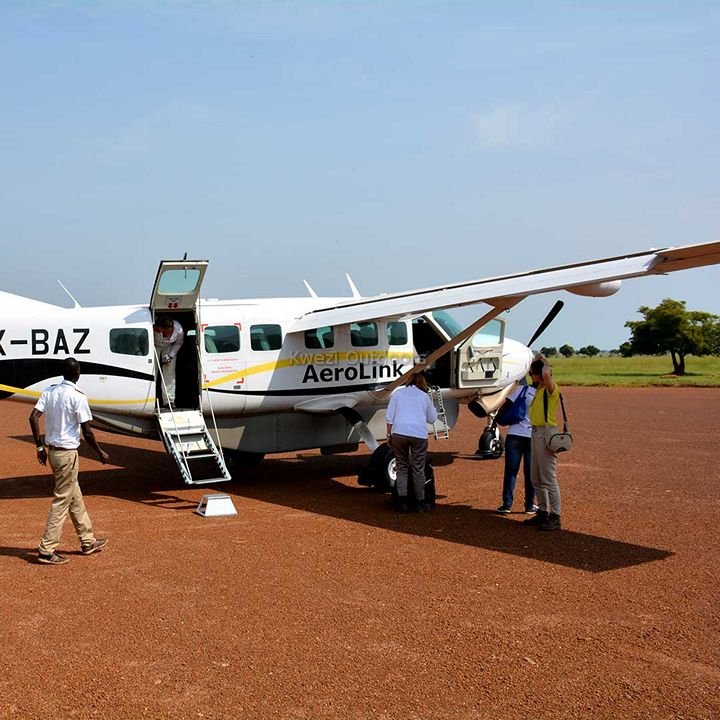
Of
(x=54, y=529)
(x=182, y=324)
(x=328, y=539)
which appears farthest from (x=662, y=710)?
(x=182, y=324)

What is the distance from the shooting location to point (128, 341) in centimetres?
1252

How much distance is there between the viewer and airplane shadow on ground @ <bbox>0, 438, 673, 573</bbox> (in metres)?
8.91

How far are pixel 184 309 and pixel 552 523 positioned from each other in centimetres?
641

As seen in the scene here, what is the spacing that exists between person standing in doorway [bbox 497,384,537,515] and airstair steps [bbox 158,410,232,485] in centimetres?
400

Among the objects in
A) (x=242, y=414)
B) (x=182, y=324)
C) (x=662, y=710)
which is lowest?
(x=662, y=710)

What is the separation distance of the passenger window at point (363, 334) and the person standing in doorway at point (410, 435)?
277cm

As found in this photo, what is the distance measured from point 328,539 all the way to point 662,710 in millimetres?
4946

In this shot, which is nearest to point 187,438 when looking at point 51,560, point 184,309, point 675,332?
point 184,309

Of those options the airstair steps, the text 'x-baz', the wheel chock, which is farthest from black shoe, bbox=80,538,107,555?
the text 'x-baz'

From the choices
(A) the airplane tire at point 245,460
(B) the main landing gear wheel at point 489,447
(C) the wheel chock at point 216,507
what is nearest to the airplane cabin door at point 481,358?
(B) the main landing gear wheel at point 489,447

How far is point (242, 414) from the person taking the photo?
1308 cm

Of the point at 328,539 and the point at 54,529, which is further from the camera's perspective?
the point at 328,539

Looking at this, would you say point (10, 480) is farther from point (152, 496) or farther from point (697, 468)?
point (697, 468)

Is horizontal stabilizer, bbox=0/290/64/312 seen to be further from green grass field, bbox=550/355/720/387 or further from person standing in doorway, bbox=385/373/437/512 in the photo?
green grass field, bbox=550/355/720/387
